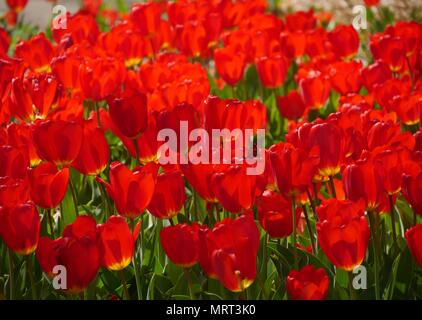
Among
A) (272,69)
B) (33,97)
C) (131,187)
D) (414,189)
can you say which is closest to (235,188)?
(131,187)

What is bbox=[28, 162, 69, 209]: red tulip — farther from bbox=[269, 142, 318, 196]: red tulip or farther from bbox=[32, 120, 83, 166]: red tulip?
bbox=[269, 142, 318, 196]: red tulip

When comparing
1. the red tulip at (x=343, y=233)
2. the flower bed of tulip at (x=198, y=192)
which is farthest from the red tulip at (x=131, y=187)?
the red tulip at (x=343, y=233)

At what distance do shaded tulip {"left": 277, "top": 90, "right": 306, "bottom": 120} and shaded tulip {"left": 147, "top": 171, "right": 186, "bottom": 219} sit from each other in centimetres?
131

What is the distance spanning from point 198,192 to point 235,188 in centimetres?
13

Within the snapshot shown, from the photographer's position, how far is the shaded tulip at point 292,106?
3506 mm

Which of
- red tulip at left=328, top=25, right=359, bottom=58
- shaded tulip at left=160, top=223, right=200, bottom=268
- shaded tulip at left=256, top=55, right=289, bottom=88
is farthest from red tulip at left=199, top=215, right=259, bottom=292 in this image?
red tulip at left=328, top=25, right=359, bottom=58

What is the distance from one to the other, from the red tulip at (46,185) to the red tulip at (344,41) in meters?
1.91

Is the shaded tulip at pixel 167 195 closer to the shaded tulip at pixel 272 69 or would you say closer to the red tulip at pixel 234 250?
the red tulip at pixel 234 250

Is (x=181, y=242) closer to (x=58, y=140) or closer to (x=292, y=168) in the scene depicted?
(x=292, y=168)

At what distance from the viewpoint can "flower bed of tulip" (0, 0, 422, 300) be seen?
204 cm

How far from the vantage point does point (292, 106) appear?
353 centimetres

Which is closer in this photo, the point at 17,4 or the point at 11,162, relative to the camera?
the point at 11,162

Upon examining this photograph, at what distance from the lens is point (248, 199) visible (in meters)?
2.21
